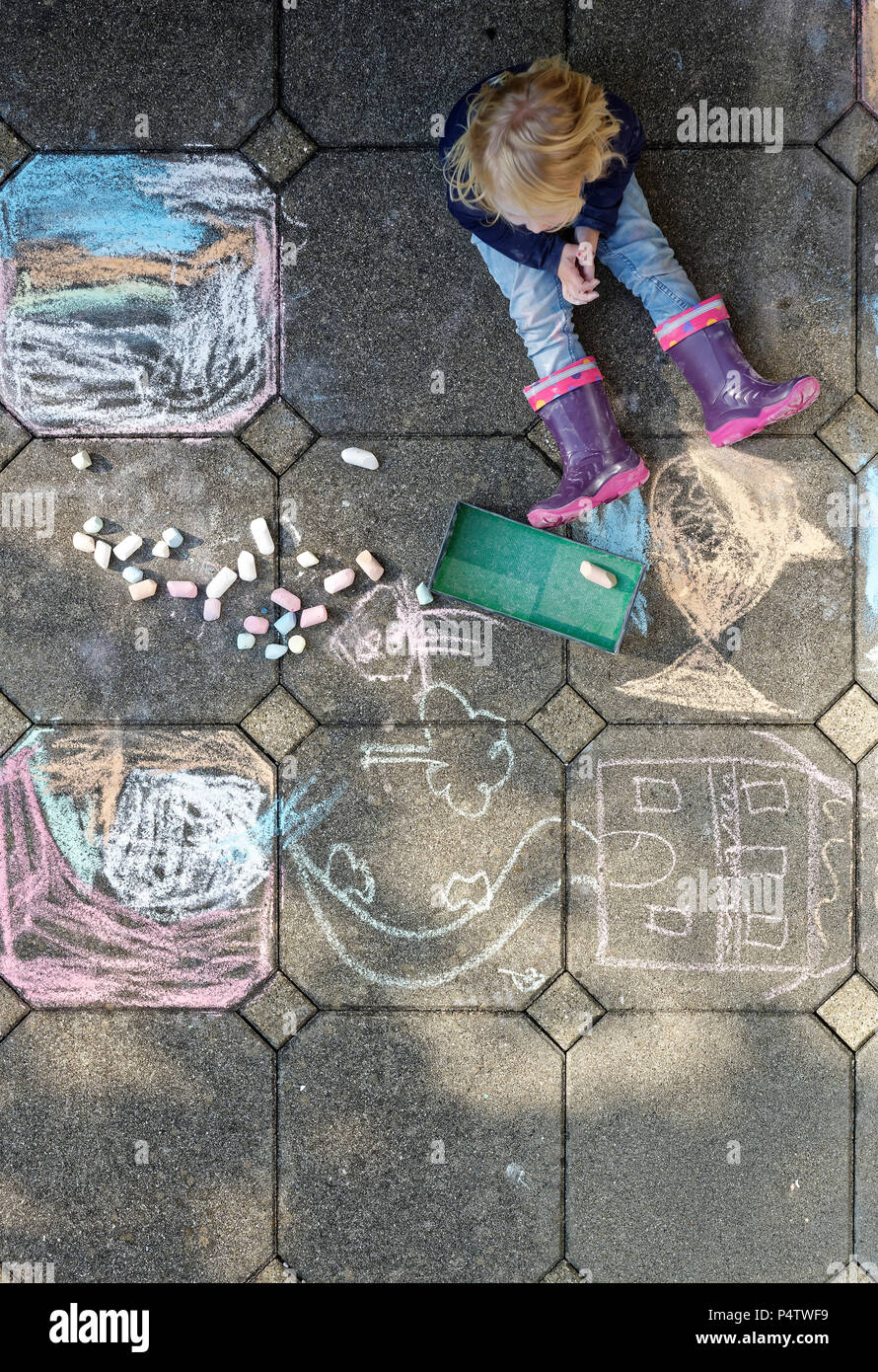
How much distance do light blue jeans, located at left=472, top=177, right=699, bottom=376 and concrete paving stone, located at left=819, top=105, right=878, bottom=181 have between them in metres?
0.56

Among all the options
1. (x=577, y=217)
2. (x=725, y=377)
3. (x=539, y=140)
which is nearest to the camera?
(x=539, y=140)

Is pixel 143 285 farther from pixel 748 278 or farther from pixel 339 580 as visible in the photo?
pixel 748 278

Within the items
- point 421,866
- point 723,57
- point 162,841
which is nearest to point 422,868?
point 421,866

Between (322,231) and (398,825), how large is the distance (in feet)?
5.49

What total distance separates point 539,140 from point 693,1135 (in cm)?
262

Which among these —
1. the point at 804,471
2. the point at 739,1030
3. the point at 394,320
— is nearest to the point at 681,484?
the point at 804,471

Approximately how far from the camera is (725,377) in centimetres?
245

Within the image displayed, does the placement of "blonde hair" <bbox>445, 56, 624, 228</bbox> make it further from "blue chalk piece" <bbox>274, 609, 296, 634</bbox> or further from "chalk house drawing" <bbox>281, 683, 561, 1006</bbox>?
"chalk house drawing" <bbox>281, 683, 561, 1006</bbox>

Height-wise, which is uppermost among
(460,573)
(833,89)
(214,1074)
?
(833,89)

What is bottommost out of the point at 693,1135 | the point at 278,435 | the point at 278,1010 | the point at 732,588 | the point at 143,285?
the point at 693,1135

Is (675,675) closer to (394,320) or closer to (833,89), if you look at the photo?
(394,320)

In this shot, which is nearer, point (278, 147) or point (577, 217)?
point (577, 217)

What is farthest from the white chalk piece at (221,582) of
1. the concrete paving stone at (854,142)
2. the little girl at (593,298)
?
the concrete paving stone at (854,142)

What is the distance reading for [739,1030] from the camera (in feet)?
8.56
